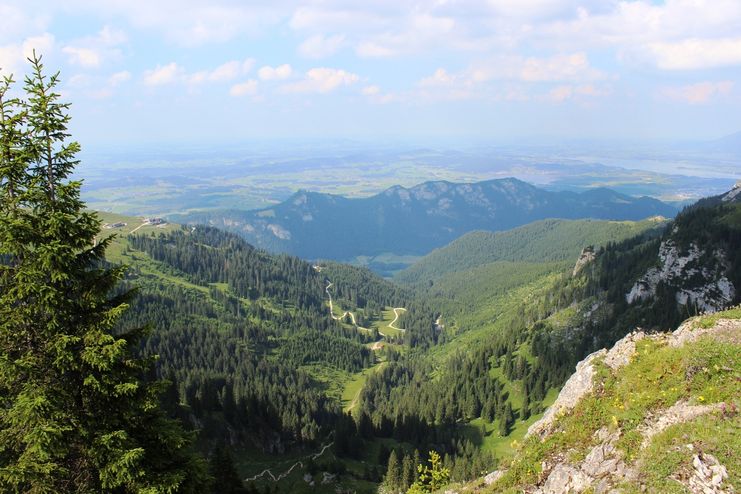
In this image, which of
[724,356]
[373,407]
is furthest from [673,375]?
[373,407]

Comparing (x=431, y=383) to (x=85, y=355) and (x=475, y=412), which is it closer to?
(x=475, y=412)

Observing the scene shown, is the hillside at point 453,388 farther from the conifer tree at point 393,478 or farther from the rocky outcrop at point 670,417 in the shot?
the rocky outcrop at point 670,417

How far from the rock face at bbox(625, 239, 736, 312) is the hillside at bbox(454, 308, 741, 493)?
405 feet

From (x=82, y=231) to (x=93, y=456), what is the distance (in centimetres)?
976

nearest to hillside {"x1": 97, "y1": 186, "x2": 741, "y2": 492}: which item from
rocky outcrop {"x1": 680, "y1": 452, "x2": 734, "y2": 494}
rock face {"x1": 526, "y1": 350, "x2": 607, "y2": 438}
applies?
rock face {"x1": 526, "y1": 350, "x2": 607, "y2": 438}

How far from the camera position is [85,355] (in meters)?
19.2

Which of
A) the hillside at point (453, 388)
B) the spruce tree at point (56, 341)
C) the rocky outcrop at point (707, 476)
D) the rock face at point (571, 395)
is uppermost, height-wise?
the spruce tree at point (56, 341)

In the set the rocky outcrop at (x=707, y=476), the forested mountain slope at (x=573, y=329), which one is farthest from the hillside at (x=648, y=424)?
the forested mountain slope at (x=573, y=329)

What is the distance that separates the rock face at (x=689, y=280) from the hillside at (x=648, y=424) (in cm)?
12343

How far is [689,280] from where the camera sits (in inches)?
5689

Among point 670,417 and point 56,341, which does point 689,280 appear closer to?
point 670,417

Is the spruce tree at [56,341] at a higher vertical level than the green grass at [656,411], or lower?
higher

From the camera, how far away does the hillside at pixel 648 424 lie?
20.9 metres

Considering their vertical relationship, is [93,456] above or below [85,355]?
below
